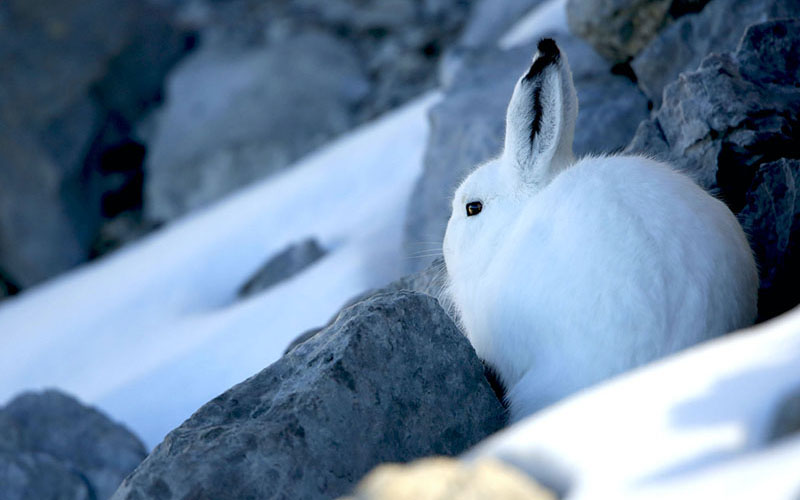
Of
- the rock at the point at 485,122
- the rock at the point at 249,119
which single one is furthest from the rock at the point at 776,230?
the rock at the point at 249,119

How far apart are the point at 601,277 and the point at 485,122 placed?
2.75 m

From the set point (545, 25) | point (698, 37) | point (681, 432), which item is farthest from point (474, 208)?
point (545, 25)

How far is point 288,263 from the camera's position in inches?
210

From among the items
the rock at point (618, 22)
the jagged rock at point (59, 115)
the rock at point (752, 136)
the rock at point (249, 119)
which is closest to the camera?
the rock at point (752, 136)

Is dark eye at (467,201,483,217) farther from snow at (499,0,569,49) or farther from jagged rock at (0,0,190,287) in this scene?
jagged rock at (0,0,190,287)

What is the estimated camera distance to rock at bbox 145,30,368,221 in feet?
29.8

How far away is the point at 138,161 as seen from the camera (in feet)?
31.3

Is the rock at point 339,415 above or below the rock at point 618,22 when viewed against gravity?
below

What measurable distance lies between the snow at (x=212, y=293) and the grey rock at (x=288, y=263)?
0.42ft

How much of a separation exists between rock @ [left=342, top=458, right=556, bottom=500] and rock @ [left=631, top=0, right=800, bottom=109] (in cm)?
276

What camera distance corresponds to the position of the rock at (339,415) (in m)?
1.64

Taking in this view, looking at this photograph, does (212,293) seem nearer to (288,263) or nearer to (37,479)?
(288,263)

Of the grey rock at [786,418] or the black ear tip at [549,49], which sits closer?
the grey rock at [786,418]

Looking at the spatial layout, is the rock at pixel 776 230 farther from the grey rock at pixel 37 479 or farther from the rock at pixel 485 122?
the grey rock at pixel 37 479
